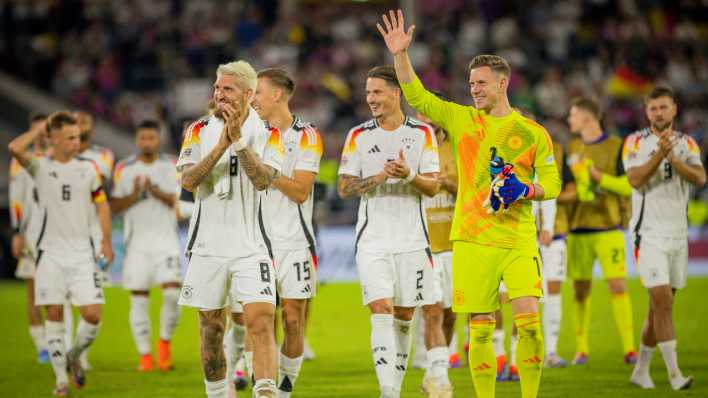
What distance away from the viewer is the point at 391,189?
9602 mm

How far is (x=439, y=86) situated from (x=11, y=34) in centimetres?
1146

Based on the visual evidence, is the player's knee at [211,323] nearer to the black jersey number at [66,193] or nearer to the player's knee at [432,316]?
the player's knee at [432,316]

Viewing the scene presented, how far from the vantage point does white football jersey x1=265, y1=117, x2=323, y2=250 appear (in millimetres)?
9422

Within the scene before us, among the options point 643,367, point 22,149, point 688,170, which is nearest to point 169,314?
point 22,149

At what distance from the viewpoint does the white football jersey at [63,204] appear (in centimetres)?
1118

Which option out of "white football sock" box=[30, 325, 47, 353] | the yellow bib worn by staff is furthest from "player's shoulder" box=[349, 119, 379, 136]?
"white football sock" box=[30, 325, 47, 353]

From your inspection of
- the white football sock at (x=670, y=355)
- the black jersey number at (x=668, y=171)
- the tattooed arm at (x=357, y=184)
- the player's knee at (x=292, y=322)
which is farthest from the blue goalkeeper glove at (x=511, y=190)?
the white football sock at (x=670, y=355)

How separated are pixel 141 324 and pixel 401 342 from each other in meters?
4.17

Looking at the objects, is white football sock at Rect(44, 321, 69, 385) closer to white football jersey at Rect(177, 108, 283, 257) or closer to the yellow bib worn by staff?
white football jersey at Rect(177, 108, 283, 257)

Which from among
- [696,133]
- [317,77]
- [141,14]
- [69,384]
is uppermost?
[141,14]

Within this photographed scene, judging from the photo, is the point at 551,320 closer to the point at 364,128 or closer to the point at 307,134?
the point at 364,128

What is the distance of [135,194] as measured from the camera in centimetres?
1291

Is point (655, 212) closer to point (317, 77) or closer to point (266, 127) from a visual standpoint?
point (266, 127)

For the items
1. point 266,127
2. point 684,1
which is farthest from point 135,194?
point 684,1
